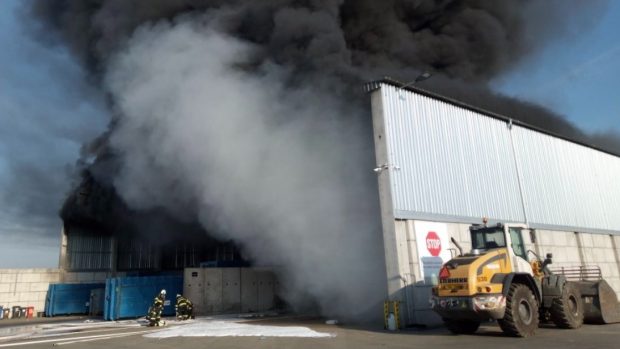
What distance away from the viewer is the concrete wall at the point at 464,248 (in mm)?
11945

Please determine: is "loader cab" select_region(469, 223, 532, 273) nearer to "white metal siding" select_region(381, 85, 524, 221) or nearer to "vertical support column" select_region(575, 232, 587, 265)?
"white metal siding" select_region(381, 85, 524, 221)

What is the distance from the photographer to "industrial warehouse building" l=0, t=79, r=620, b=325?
12.6 metres

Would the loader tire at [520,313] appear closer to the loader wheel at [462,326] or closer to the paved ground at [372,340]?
the paved ground at [372,340]

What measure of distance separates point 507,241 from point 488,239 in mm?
460

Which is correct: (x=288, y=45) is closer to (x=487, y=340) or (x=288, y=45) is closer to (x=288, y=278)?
(x=288, y=278)

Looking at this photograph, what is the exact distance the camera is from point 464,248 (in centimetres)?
1385

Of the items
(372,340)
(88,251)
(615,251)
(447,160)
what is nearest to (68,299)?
(88,251)

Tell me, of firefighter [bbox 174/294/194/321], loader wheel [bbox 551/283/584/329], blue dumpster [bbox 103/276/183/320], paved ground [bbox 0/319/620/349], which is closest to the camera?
paved ground [bbox 0/319/620/349]

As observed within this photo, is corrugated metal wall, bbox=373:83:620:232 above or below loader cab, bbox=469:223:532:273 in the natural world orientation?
above

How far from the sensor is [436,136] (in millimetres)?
14328

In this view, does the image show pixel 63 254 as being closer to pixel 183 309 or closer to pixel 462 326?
pixel 183 309

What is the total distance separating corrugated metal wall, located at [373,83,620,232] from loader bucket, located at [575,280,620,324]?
3883mm

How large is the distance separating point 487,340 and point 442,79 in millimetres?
12455

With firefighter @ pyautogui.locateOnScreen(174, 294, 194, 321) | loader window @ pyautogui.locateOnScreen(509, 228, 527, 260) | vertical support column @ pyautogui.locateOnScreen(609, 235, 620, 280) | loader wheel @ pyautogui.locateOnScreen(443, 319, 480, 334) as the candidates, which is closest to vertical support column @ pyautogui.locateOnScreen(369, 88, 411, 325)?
loader wheel @ pyautogui.locateOnScreen(443, 319, 480, 334)
